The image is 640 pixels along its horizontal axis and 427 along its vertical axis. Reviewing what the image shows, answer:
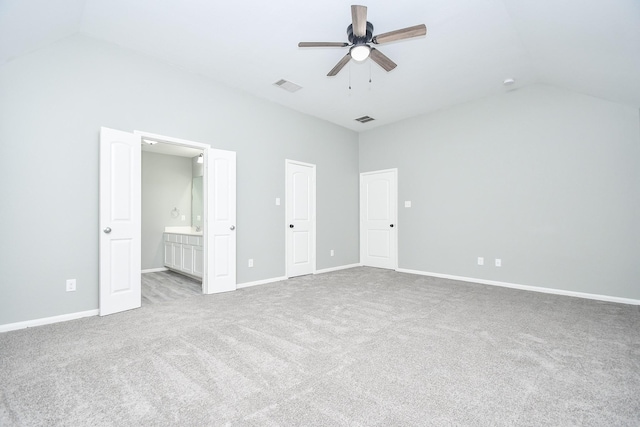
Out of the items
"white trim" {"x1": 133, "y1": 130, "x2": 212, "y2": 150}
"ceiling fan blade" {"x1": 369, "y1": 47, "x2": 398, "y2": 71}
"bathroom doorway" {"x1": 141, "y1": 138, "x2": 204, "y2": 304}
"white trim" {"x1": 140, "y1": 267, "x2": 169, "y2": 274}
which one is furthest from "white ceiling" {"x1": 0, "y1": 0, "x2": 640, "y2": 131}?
"white trim" {"x1": 140, "y1": 267, "x2": 169, "y2": 274}

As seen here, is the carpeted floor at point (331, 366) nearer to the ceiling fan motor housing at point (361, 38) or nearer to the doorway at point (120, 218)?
the doorway at point (120, 218)

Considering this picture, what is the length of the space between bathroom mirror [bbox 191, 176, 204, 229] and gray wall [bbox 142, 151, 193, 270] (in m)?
0.10

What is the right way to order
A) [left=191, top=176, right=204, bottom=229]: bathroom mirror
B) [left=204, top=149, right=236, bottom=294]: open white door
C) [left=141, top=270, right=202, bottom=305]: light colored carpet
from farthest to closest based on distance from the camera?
[left=191, top=176, right=204, bottom=229]: bathroom mirror, [left=204, top=149, right=236, bottom=294]: open white door, [left=141, top=270, right=202, bottom=305]: light colored carpet

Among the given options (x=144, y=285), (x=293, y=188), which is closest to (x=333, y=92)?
(x=293, y=188)

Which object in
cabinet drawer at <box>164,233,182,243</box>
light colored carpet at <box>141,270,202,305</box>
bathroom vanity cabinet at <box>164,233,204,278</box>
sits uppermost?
cabinet drawer at <box>164,233,182,243</box>

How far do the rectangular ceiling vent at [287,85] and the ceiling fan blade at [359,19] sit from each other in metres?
1.86

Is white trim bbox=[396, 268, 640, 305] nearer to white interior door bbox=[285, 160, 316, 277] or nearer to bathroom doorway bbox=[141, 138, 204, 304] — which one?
white interior door bbox=[285, 160, 316, 277]

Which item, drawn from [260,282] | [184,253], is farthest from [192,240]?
[260,282]

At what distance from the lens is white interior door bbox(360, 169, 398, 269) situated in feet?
19.8

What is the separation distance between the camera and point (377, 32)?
317 centimetres

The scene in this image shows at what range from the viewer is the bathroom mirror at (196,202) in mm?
6744

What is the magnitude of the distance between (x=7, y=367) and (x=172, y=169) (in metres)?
5.17

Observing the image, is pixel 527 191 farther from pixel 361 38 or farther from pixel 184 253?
pixel 184 253

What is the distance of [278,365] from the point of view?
6.91 feet
